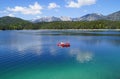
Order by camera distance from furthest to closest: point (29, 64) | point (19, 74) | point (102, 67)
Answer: point (29, 64)
point (102, 67)
point (19, 74)

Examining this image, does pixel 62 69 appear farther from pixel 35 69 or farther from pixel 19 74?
pixel 19 74

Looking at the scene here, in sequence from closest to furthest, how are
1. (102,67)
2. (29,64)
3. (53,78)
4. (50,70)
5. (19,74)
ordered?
(53,78), (19,74), (50,70), (102,67), (29,64)

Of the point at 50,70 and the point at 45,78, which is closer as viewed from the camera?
the point at 45,78

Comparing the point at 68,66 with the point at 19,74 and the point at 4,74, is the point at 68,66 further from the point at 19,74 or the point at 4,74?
the point at 4,74

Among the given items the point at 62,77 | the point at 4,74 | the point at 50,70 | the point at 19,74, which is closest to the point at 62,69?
the point at 50,70

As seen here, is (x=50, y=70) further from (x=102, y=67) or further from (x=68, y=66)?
(x=102, y=67)

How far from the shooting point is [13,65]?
124 ft

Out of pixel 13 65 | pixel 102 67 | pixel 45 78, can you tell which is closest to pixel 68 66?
pixel 102 67

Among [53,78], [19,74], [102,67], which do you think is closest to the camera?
[53,78]

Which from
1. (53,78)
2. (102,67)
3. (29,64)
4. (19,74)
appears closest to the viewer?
(53,78)

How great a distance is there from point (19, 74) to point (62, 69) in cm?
803

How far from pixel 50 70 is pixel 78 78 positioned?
21.5 ft

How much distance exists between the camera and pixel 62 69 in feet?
112

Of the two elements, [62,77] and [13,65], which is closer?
[62,77]
